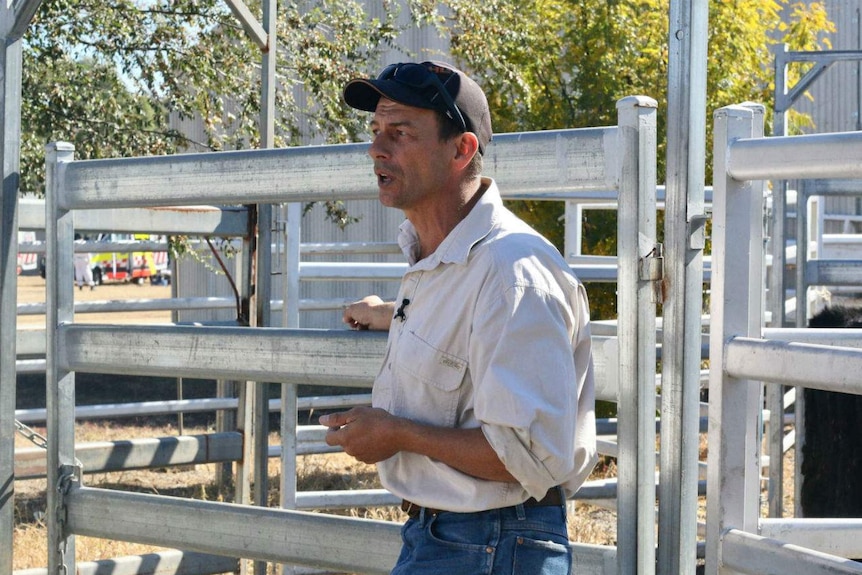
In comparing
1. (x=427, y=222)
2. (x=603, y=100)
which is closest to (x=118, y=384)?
(x=603, y=100)

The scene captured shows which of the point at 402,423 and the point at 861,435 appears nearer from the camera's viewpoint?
the point at 402,423

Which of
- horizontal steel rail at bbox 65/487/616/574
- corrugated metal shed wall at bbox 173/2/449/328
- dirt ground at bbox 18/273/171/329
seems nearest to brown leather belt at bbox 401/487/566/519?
horizontal steel rail at bbox 65/487/616/574

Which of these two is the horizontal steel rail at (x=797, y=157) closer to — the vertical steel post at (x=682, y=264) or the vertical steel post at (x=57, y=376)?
the vertical steel post at (x=682, y=264)

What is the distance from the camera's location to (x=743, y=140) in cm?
232

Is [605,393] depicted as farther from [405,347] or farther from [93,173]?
[93,173]

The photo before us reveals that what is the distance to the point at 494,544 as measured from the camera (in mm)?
2037

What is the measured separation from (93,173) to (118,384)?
39.7 ft

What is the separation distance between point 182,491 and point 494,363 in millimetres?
6213

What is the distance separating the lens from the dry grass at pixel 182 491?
224 inches

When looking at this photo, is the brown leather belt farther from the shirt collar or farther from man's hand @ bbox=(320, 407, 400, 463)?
the shirt collar

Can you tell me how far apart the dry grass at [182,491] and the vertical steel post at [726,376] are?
11.6 feet

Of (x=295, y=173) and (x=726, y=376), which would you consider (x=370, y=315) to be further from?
(x=726, y=376)

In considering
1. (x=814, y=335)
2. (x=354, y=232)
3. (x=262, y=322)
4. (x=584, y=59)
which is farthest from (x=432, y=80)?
(x=354, y=232)

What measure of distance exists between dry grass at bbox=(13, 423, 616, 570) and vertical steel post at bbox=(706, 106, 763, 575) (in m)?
3.55
